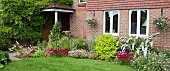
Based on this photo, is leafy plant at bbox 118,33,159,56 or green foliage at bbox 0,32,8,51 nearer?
leafy plant at bbox 118,33,159,56

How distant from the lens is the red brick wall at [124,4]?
36.2 feet

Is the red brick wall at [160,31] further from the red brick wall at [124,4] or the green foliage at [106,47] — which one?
the green foliage at [106,47]

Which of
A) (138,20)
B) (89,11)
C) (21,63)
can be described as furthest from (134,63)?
(89,11)

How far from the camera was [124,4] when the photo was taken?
1234 cm

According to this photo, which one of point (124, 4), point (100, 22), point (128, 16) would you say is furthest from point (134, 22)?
point (100, 22)

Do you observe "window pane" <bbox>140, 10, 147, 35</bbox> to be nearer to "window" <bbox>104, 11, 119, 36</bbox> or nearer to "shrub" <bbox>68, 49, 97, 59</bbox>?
"window" <bbox>104, 11, 119, 36</bbox>

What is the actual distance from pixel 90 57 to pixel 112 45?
1.26 metres

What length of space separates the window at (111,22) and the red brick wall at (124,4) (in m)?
0.37

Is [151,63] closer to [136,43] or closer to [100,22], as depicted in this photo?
[136,43]

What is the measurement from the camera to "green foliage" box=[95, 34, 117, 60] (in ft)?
35.7

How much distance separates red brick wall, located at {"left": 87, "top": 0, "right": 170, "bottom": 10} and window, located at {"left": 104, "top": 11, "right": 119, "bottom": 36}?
366 mm

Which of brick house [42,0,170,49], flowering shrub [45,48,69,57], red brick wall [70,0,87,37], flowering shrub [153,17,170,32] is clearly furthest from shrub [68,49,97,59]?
red brick wall [70,0,87,37]

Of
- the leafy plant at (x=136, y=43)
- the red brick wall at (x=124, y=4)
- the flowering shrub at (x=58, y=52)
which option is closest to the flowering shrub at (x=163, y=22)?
the leafy plant at (x=136, y=43)

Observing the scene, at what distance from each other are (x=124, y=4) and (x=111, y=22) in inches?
51.2
